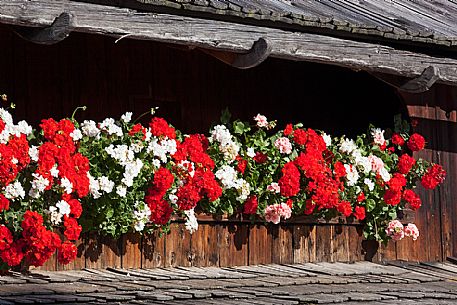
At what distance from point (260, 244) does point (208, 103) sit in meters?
1.59

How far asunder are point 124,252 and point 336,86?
3275 mm

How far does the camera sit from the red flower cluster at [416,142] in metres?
8.88

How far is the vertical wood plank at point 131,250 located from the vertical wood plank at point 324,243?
5.16 feet

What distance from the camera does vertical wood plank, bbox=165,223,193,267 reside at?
25.1ft

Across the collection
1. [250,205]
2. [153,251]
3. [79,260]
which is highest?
[250,205]

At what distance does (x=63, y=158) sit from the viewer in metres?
6.80

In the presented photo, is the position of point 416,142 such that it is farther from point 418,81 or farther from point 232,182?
point 232,182

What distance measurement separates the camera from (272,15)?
7277mm


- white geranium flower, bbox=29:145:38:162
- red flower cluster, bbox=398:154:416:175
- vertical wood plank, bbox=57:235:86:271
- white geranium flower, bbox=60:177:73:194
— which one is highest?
red flower cluster, bbox=398:154:416:175

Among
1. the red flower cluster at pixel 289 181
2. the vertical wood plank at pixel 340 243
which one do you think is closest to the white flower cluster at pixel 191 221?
the red flower cluster at pixel 289 181

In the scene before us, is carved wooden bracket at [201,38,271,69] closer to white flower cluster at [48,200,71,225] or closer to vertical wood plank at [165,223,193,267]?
vertical wood plank at [165,223,193,267]

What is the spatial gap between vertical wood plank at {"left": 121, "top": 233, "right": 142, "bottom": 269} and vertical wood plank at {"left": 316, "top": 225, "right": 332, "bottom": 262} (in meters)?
1.57

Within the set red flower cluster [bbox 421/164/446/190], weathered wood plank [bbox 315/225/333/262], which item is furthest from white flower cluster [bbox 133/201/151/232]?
red flower cluster [bbox 421/164/446/190]

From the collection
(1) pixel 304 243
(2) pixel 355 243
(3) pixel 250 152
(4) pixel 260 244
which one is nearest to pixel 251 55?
(3) pixel 250 152
